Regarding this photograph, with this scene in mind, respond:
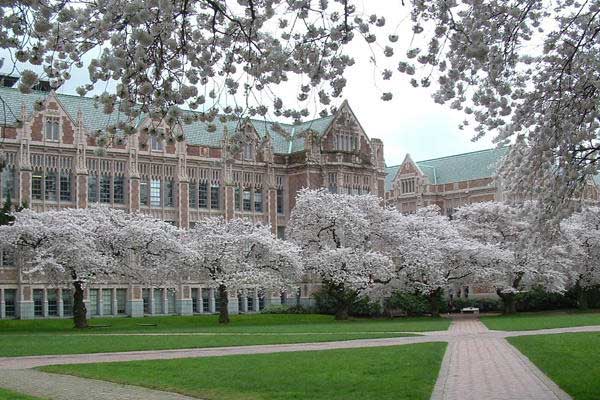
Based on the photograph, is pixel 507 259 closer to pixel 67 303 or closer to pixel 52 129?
pixel 67 303

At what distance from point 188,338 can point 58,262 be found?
1271 cm

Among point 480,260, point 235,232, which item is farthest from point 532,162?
point 480,260

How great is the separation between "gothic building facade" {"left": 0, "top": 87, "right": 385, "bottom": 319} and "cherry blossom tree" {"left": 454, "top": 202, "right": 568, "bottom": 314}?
10.6m

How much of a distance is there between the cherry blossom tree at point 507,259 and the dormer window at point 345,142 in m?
10.7

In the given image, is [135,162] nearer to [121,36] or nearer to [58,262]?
[58,262]

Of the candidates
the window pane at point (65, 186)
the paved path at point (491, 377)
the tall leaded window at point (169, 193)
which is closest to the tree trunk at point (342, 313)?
the tall leaded window at point (169, 193)

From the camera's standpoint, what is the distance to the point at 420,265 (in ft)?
163

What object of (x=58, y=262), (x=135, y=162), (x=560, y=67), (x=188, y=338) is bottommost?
(x=188, y=338)

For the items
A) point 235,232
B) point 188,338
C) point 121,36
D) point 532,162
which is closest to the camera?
point 121,36

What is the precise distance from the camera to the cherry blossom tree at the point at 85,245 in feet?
127

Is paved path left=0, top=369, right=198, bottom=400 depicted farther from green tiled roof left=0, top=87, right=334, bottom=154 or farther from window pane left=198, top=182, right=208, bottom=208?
window pane left=198, top=182, right=208, bottom=208

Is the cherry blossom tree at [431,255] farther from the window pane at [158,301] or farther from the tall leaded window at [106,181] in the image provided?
the tall leaded window at [106,181]

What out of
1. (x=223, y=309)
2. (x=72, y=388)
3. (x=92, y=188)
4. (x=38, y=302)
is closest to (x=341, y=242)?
(x=223, y=309)

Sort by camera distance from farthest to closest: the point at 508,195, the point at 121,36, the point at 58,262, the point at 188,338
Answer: the point at 58,262
the point at 188,338
the point at 508,195
the point at 121,36
